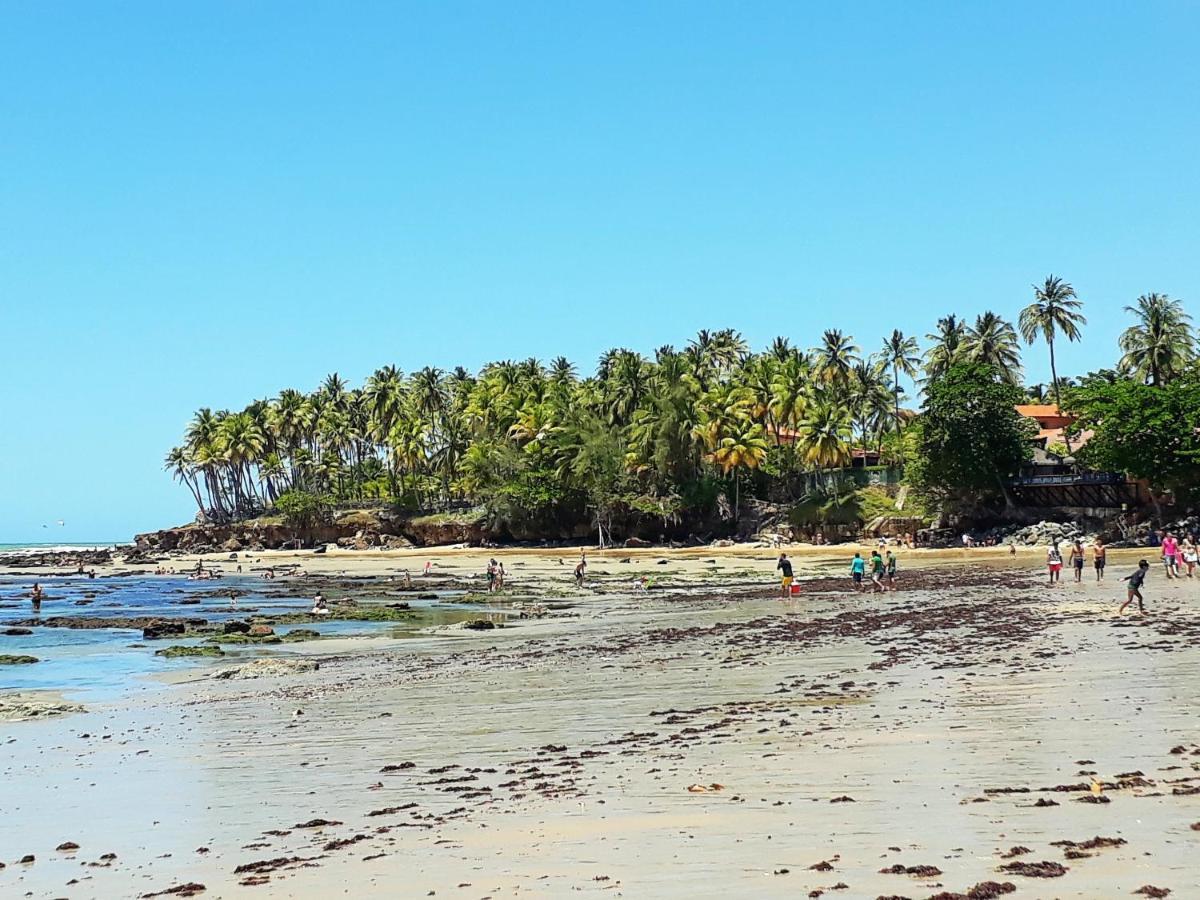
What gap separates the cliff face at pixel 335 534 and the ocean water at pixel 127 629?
36239 mm

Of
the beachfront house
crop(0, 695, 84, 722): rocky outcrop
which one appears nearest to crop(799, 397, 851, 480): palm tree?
the beachfront house

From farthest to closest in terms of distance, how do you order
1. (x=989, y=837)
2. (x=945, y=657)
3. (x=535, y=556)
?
1. (x=535, y=556)
2. (x=945, y=657)
3. (x=989, y=837)

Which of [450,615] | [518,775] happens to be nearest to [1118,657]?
[518,775]

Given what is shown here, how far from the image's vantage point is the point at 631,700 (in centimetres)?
1827

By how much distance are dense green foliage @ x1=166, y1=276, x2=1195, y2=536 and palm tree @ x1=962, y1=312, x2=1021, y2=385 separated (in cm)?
16

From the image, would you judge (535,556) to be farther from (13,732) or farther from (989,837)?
(989,837)

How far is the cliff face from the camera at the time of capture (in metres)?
108

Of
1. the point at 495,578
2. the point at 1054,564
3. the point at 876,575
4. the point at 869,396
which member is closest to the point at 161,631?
the point at 495,578

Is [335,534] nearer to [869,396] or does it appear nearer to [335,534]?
[335,534]

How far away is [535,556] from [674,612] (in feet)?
169

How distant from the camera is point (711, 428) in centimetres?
9338

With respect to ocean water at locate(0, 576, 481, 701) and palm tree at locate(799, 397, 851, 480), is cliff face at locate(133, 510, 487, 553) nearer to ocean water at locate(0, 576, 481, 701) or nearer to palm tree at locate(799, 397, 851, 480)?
palm tree at locate(799, 397, 851, 480)

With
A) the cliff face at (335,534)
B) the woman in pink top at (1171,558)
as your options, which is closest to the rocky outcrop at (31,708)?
the woman in pink top at (1171,558)

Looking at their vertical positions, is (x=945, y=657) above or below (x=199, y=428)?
below
